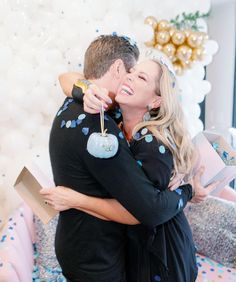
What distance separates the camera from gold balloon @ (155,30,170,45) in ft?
7.55

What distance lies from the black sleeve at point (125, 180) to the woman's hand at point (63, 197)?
0.11 metres

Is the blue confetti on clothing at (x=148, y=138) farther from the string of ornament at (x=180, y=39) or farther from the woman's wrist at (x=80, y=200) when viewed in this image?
the string of ornament at (x=180, y=39)

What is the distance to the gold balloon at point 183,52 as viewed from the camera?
7.76 ft

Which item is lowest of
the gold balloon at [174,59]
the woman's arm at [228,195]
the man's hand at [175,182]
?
the woman's arm at [228,195]

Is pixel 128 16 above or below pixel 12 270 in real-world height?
above

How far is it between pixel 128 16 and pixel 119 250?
1.66 metres

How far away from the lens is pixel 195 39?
2.34m

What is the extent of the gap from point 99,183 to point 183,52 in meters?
1.64

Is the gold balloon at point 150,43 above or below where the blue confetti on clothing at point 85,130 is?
above


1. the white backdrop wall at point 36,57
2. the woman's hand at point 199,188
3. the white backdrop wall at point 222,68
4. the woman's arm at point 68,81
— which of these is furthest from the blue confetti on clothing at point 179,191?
the white backdrop wall at point 222,68

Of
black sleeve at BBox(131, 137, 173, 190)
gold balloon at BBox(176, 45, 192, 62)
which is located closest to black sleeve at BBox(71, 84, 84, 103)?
black sleeve at BBox(131, 137, 173, 190)

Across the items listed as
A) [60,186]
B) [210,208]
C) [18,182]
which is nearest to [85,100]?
[60,186]

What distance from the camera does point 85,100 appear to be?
0.93 meters

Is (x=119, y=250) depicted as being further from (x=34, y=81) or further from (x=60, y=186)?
(x=34, y=81)
